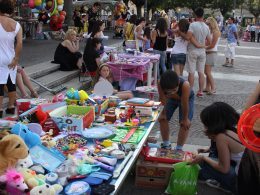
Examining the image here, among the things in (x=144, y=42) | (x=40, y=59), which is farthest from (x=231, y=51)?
(x=40, y=59)

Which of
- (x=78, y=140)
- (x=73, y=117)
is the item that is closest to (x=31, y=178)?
(x=78, y=140)

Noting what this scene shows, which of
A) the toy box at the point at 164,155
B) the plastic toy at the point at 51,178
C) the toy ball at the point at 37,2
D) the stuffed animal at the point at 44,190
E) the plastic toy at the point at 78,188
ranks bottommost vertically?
the toy box at the point at 164,155

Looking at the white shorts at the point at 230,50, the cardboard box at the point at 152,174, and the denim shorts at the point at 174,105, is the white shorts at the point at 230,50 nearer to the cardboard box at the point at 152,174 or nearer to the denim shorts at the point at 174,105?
the denim shorts at the point at 174,105

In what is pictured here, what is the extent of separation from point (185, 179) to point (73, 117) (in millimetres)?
1258

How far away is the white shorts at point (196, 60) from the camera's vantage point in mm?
8219

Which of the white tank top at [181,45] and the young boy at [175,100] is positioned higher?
the white tank top at [181,45]

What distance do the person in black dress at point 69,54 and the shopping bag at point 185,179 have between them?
5.92 meters

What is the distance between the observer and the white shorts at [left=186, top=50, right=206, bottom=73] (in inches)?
324

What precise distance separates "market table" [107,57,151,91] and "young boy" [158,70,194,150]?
2.92 meters

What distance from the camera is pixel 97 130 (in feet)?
12.1

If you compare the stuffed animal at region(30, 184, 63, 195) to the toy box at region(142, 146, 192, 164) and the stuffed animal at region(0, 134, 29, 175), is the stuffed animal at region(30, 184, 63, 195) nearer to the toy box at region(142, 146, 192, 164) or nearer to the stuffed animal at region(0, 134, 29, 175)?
the stuffed animal at region(0, 134, 29, 175)

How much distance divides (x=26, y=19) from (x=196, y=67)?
9.55 meters

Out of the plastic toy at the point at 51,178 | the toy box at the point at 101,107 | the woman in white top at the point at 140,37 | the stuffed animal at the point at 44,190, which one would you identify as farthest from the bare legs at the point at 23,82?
the woman in white top at the point at 140,37

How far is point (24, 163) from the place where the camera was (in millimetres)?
2664
